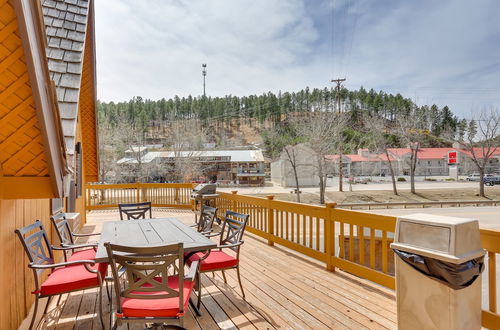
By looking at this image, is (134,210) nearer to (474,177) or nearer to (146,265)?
(146,265)

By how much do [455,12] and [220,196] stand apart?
54.4 ft

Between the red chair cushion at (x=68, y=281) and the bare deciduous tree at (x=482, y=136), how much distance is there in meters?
29.4

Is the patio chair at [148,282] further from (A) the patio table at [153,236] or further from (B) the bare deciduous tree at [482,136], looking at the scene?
(B) the bare deciduous tree at [482,136]

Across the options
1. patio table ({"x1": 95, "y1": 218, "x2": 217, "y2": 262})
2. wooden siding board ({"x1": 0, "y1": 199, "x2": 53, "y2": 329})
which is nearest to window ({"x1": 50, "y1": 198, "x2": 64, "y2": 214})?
patio table ({"x1": 95, "y1": 218, "x2": 217, "y2": 262})

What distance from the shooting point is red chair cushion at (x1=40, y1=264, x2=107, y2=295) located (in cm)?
259

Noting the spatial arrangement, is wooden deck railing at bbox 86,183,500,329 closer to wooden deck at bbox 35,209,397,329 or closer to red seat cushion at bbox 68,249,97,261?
wooden deck at bbox 35,209,397,329

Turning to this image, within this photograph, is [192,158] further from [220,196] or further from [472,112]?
[472,112]

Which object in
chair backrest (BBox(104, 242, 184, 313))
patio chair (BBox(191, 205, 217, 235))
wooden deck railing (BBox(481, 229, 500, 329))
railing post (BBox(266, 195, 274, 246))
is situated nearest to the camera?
chair backrest (BBox(104, 242, 184, 313))

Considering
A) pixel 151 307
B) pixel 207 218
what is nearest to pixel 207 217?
pixel 207 218

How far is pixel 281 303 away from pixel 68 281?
222 cm

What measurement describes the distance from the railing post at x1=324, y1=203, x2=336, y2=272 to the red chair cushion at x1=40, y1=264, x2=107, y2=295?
2.99 m

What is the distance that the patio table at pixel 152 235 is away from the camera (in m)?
2.88

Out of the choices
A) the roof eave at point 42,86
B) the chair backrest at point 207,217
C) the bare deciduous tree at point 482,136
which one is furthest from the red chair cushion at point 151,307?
the bare deciduous tree at point 482,136

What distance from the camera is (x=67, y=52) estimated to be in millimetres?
3475
